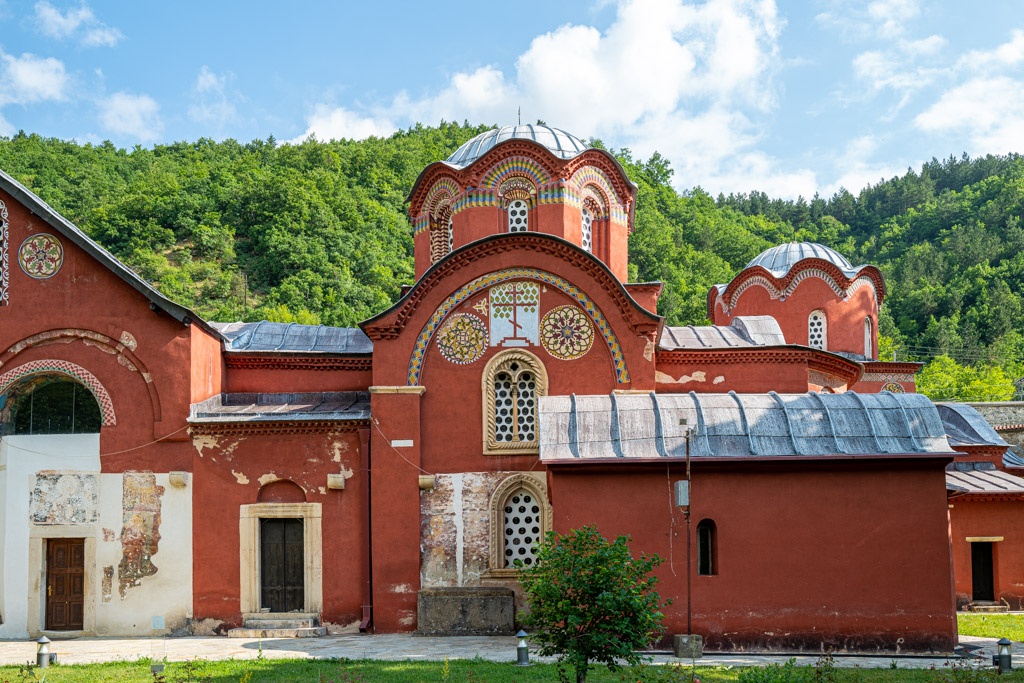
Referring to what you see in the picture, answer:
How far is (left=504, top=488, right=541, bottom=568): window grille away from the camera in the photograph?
1288 cm

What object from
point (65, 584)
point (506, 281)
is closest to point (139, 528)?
point (65, 584)

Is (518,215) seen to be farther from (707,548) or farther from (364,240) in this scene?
(364,240)

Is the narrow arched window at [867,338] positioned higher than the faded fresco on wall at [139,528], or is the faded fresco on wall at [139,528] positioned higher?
the narrow arched window at [867,338]

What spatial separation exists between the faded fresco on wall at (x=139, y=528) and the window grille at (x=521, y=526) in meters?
5.18

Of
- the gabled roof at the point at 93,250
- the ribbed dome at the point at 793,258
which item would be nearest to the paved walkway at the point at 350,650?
the gabled roof at the point at 93,250

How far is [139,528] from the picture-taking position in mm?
12719

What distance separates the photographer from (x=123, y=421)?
12898 millimetres

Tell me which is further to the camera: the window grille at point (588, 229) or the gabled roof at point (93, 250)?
the window grille at point (588, 229)

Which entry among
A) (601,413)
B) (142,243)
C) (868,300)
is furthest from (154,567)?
(142,243)

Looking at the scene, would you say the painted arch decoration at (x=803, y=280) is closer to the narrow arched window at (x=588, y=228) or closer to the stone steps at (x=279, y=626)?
the narrow arched window at (x=588, y=228)

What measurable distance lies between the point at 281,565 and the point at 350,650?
2.44 m

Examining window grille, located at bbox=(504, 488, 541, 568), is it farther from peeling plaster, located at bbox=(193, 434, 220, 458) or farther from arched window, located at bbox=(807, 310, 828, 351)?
arched window, located at bbox=(807, 310, 828, 351)

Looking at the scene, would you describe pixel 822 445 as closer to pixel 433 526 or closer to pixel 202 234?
pixel 433 526

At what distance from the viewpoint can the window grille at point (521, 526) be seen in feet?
42.2
